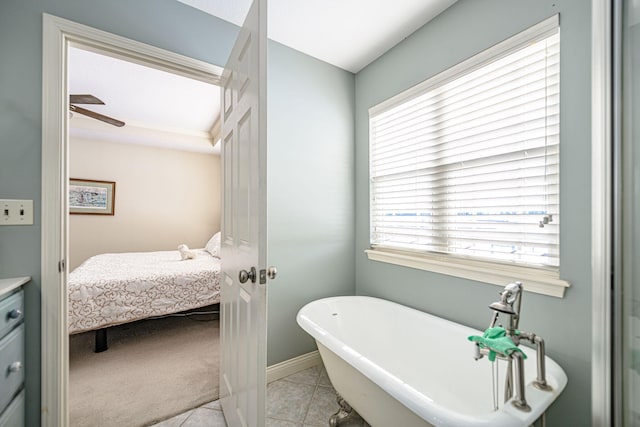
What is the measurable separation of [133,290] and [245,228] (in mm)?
1799

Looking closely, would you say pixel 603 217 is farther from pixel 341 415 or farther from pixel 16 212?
pixel 16 212

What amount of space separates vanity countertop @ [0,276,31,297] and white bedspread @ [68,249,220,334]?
1104 millimetres

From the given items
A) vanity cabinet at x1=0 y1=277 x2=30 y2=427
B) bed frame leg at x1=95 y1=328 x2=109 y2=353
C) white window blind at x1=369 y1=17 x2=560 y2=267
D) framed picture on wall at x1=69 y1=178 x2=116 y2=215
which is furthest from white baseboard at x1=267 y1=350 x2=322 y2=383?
framed picture on wall at x1=69 y1=178 x2=116 y2=215

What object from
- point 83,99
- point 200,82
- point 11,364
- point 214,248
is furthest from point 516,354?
point 214,248

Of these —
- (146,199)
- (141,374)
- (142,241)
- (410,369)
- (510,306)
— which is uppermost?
(146,199)

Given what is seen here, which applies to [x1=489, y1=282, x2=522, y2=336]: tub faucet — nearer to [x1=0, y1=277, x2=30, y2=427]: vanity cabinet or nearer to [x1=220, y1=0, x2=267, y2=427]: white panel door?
[x1=220, y1=0, x2=267, y2=427]: white panel door

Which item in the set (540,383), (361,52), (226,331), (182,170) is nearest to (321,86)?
(361,52)

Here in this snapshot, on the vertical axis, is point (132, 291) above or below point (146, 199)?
below

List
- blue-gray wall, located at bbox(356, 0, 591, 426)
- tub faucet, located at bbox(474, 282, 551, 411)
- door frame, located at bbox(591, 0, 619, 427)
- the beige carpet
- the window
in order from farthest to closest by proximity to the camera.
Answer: the beige carpet, the window, blue-gray wall, located at bbox(356, 0, 591, 426), tub faucet, located at bbox(474, 282, 551, 411), door frame, located at bbox(591, 0, 619, 427)

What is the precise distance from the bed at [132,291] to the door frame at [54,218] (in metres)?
1.01

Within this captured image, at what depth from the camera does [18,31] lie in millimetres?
1225

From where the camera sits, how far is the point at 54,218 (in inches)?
49.9

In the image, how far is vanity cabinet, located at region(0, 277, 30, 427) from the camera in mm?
1021

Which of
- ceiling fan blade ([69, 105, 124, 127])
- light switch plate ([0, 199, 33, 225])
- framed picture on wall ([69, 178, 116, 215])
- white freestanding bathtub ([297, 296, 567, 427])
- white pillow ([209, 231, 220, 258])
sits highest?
ceiling fan blade ([69, 105, 124, 127])
